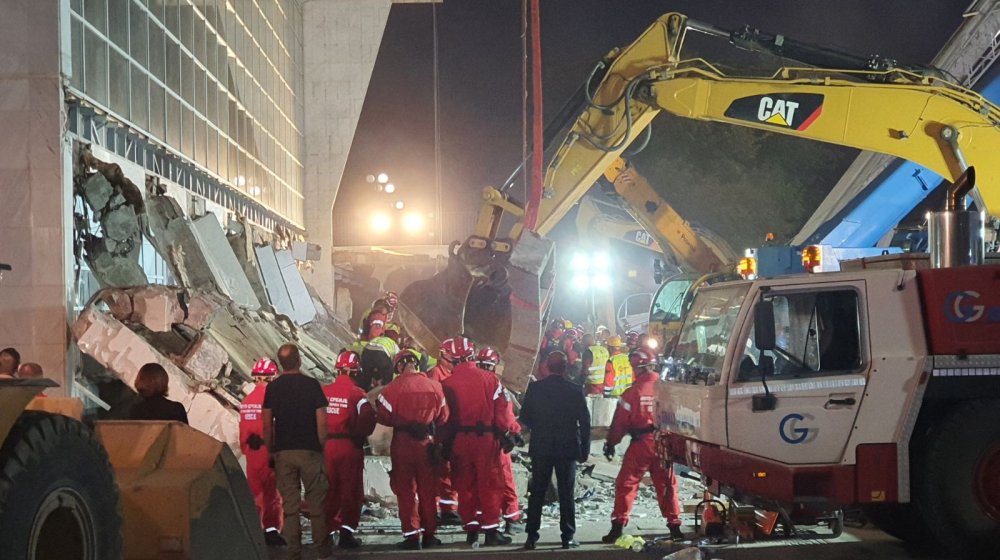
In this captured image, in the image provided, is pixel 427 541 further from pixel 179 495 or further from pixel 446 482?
pixel 179 495

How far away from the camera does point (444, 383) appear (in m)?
10.2

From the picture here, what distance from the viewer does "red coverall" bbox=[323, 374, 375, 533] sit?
971 centimetres

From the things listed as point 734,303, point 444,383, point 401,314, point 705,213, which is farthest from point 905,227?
point 705,213

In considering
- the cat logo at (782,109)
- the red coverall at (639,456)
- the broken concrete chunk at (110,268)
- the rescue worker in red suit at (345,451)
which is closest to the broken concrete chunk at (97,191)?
the broken concrete chunk at (110,268)

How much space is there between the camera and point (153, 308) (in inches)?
543

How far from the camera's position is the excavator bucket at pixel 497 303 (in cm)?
1535

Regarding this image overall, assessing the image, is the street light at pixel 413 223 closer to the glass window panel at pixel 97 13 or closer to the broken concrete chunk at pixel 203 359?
the glass window panel at pixel 97 13

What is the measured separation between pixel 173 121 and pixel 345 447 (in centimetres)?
1154

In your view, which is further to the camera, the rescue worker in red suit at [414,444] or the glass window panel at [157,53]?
the glass window panel at [157,53]

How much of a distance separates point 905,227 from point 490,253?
5.81 metres

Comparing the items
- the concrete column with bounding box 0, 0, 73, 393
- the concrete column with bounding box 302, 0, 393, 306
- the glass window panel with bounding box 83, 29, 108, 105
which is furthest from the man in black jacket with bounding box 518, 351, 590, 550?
the concrete column with bounding box 302, 0, 393, 306

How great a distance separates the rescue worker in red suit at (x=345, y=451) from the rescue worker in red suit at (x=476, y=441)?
0.86 m

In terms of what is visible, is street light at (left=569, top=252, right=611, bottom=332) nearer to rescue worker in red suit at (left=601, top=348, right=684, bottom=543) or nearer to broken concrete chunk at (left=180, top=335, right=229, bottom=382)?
broken concrete chunk at (left=180, top=335, right=229, bottom=382)

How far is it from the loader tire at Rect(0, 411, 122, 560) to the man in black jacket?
5826mm
